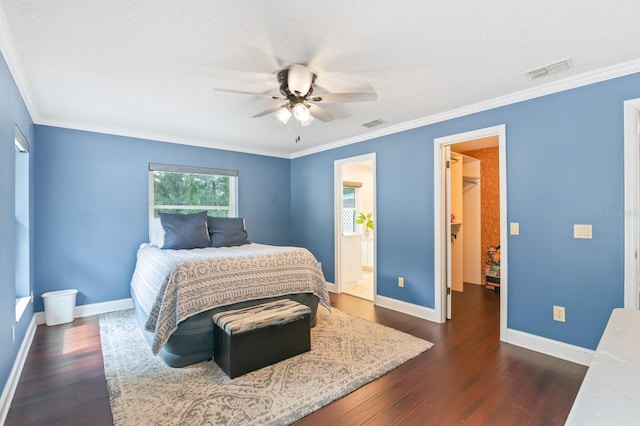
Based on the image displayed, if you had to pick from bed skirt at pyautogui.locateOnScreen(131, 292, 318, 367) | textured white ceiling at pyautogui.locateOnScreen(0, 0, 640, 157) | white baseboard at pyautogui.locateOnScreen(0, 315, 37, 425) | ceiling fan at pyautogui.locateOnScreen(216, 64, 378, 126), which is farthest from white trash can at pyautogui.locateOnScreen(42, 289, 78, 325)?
ceiling fan at pyautogui.locateOnScreen(216, 64, 378, 126)

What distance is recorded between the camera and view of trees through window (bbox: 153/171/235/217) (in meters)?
4.45

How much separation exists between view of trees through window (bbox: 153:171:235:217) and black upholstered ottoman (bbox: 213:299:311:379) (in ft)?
8.46

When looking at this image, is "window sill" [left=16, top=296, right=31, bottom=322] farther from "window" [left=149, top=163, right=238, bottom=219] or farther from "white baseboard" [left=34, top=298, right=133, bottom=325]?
"window" [left=149, top=163, right=238, bottom=219]

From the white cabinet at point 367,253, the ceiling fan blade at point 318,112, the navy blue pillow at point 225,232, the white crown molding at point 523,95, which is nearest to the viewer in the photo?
the white crown molding at point 523,95

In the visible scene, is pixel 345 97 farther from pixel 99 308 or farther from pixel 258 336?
pixel 99 308

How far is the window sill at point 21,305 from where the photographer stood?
103 inches

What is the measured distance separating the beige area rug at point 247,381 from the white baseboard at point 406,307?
68 centimetres

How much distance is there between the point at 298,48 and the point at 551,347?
3.20 m

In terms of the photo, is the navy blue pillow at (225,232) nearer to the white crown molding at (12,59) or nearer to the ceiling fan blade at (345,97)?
the white crown molding at (12,59)

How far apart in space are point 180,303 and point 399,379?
69.1 inches

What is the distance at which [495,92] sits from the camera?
2871mm

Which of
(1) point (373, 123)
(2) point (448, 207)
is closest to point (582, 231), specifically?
(2) point (448, 207)

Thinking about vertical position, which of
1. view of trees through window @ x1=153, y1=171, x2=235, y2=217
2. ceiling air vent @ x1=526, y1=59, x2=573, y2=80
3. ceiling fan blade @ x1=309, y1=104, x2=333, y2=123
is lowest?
view of trees through window @ x1=153, y1=171, x2=235, y2=217

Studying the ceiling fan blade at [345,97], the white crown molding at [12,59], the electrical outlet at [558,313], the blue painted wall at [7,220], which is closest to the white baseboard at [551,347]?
the electrical outlet at [558,313]
